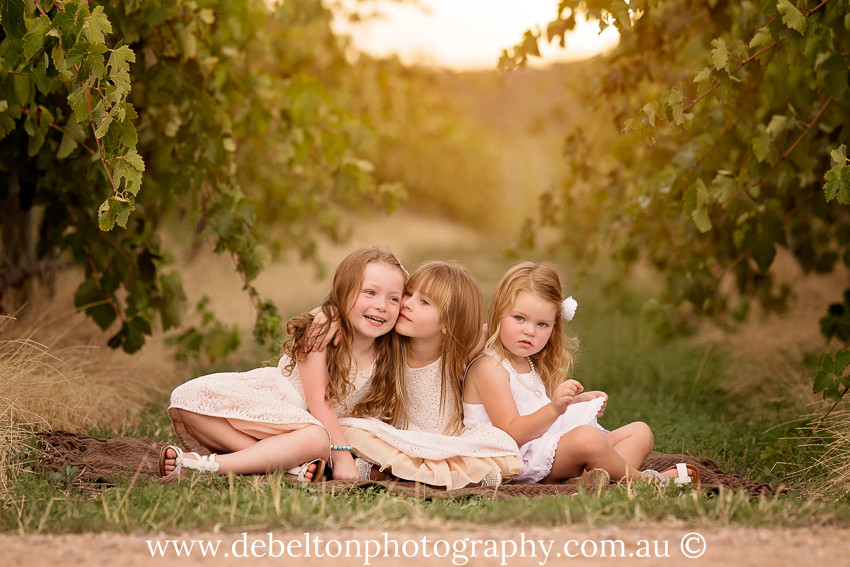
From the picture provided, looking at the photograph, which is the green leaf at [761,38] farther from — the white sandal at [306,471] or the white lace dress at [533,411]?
the white sandal at [306,471]

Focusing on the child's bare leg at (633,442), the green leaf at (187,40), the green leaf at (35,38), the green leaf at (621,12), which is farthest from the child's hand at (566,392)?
the green leaf at (187,40)

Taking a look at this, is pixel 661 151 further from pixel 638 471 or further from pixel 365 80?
pixel 365 80

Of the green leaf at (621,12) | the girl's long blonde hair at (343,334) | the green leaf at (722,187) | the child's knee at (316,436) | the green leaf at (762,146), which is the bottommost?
the child's knee at (316,436)

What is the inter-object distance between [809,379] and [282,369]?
10.1 ft

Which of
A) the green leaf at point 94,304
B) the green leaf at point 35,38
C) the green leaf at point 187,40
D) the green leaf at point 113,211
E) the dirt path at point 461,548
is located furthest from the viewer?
the green leaf at point 94,304

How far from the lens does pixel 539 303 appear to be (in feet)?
12.2

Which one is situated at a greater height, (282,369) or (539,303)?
(539,303)

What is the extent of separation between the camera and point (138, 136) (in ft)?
13.3

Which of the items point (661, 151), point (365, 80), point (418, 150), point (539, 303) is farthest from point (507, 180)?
point (539, 303)

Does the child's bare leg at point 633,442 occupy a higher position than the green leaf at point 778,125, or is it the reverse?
the green leaf at point 778,125

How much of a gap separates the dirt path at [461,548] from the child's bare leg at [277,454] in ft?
2.70

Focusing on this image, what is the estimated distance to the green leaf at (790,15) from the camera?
3.43 m

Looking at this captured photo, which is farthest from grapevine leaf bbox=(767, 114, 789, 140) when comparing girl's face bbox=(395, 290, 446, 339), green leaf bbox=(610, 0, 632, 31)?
girl's face bbox=(395, 290, 446, 339)

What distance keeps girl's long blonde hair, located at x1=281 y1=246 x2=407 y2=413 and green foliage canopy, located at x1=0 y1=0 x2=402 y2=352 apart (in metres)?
0.83
